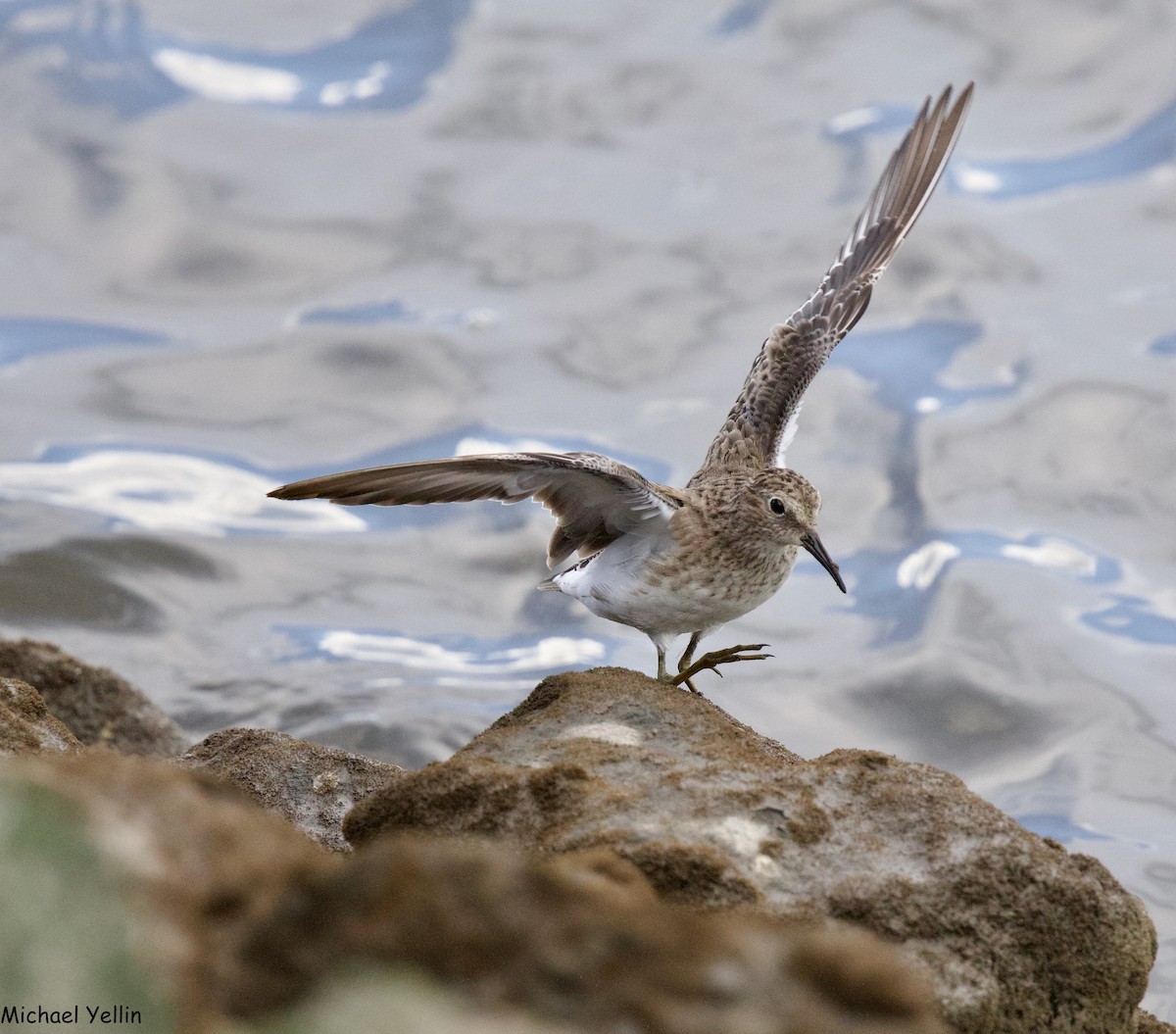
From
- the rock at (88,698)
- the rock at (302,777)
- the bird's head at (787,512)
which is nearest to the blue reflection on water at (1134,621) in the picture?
the bird's head at (787,512)

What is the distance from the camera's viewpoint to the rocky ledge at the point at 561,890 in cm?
219

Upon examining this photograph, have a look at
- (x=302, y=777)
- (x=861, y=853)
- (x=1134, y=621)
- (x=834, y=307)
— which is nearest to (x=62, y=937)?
(x=861, y=853)

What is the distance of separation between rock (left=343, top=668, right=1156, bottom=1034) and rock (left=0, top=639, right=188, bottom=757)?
11.3 feet

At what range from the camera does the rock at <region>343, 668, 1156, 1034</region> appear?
3.63 metres

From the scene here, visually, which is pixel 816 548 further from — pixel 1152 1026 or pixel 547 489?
pixel 1152 1026

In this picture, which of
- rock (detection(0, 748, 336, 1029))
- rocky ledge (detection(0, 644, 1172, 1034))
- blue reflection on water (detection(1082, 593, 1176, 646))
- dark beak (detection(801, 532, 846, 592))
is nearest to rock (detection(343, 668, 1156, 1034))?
rocky ledge (detection(0, 644, 1172, 1034))

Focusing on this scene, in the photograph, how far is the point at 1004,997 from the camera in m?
3.66

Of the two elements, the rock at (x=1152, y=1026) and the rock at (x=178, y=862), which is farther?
the rock at (x=1152, y=1026)

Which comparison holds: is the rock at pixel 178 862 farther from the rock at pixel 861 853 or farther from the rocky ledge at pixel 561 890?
the rock at pixel 861 853

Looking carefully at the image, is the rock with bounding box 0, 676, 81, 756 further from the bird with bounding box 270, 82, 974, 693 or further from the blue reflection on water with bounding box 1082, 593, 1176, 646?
the blue reflection on water with bounding box 1082, 593, 1176, 646

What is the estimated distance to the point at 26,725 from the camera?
4559 millimetres

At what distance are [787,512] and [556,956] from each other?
4493 millimetres

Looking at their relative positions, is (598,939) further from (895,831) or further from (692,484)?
(692,484)

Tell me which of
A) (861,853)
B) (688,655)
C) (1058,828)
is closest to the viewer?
(861,853)
